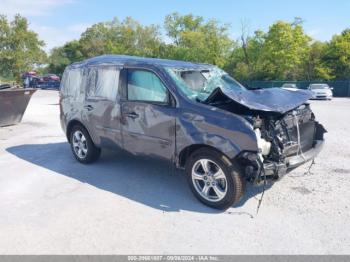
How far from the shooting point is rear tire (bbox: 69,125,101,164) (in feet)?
19.9

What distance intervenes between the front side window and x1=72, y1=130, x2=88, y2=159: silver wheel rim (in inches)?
64.0

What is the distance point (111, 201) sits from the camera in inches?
177

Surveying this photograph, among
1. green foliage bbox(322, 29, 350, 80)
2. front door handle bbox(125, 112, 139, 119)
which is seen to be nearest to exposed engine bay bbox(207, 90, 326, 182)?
front door handle bbox(125, 112, 139, 119)

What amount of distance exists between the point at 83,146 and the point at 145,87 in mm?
2031

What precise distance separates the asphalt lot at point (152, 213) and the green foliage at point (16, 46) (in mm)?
42563

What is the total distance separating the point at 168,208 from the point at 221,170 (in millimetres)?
865

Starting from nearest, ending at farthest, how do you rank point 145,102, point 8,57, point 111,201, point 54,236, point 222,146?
1. point 54,236
2. point 222,146
3. point 111,201
4. point 145,102
5. point 8,57

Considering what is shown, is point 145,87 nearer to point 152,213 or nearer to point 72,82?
point 152,213

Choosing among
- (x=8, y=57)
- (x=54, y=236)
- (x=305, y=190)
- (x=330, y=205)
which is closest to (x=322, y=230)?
(x=330, y=205)

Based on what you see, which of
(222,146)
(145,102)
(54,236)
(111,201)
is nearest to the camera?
(54,236)

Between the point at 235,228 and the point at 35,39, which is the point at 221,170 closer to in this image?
the point at 235,228

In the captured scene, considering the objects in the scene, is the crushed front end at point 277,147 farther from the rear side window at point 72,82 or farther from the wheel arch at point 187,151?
the rear side window at point 72,82

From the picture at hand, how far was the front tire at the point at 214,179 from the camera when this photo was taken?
4027 millimetres

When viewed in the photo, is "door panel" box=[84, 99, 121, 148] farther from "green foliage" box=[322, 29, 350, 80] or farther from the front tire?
"green foliage" box=[322, 29, 350, 80]
